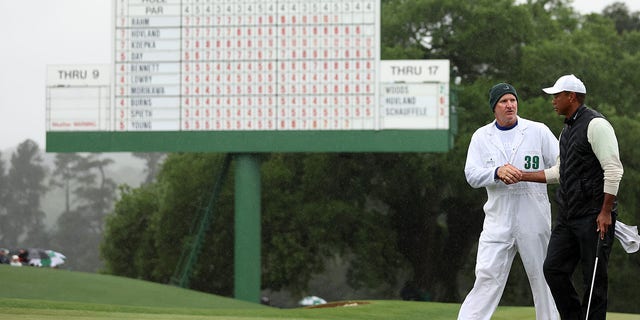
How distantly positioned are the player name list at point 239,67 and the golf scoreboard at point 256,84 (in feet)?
0.07

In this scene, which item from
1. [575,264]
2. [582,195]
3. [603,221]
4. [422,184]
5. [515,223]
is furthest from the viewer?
[422,184]

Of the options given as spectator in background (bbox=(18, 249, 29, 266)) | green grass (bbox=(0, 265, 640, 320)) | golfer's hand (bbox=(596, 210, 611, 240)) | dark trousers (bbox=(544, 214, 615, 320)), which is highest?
golfer's hand (bbox=(596, 210, 611, 240))

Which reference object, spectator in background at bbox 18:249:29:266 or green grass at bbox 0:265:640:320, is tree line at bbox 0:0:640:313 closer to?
spectator in background at bbox 18:249:29:266

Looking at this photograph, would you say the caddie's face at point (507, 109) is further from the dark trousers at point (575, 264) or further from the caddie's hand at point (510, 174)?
the dark trousers at point (575, 264)

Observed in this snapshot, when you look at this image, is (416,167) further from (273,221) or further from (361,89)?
(361,89)

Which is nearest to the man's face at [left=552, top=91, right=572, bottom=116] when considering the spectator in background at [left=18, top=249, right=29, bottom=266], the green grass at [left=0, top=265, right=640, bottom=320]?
the green grass at [left=0, top=265, right=640, bottom=320]

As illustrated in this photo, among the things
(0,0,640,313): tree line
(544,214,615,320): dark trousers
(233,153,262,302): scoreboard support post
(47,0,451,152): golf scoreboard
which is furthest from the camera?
(0,0,640,313): tree line

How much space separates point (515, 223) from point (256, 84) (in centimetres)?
A: 1804

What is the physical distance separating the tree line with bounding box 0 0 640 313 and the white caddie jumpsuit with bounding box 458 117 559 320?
31.1 metres

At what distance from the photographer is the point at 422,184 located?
42.0 m

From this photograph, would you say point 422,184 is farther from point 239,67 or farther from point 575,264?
point 575,264

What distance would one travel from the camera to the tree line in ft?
136

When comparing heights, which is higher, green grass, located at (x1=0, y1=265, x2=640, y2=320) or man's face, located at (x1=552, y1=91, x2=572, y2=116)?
man's face, located at (x1=552, y1=91, x2=572, y2=116)

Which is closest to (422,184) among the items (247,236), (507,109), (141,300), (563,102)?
(247,236)
